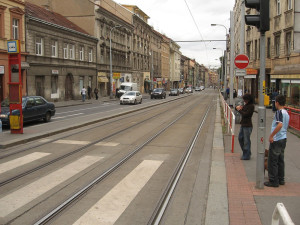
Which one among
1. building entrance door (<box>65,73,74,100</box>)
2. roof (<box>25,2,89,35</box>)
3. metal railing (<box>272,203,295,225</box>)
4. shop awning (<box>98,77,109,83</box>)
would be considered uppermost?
roof (<box>25,2,89,35</box>)

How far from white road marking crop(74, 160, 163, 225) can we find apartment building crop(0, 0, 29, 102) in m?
23.0

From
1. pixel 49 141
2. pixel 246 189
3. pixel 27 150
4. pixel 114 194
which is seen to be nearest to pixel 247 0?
pixel 246 189

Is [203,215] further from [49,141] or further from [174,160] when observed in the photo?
[49,141]

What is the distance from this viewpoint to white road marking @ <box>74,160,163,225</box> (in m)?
4.70

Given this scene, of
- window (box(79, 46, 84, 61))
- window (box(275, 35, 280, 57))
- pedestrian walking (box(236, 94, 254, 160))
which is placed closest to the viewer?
pedestrian walking (box(236, 94, 254, 160))

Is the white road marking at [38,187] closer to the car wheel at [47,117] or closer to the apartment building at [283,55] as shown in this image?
the car wheel at [47,117]

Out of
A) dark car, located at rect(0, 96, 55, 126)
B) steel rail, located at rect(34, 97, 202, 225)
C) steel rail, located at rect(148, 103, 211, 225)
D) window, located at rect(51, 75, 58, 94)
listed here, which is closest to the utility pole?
steel rail, located at rect(148, 103, 211, 225)

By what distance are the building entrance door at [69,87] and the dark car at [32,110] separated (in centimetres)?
2030

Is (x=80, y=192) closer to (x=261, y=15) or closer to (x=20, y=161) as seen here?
(x=20, y=161)

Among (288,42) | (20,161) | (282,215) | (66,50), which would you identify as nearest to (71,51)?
(66,50)

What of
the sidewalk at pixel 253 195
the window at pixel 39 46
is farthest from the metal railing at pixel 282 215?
the window at pixel 39 46

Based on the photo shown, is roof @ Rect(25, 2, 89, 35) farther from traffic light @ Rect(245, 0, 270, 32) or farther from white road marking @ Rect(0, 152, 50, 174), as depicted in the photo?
traffic light @ Rect(245, 0, 270, 32)

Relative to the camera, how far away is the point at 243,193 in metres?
5.73

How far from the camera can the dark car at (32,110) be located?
48.9 ft
